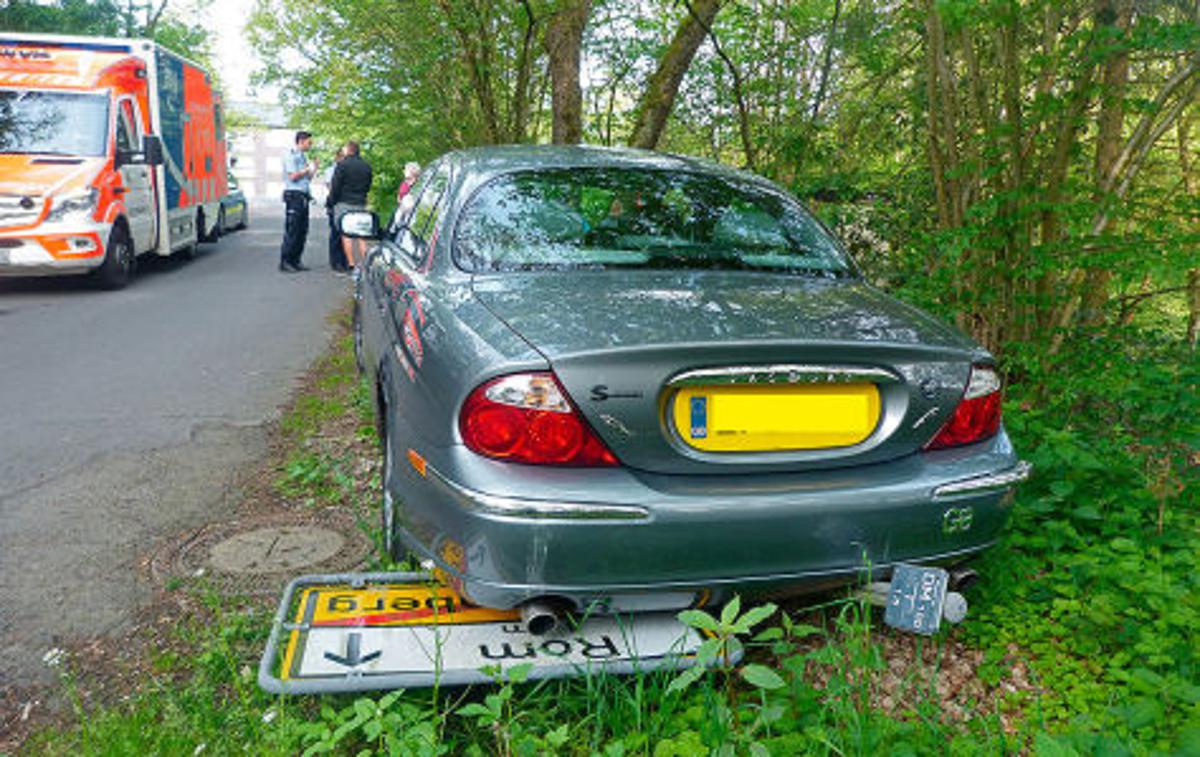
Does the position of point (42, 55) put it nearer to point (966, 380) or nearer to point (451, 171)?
point (451, 171)

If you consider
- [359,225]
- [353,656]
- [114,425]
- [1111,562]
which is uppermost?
[359,225]

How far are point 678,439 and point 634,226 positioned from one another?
1.21 meters

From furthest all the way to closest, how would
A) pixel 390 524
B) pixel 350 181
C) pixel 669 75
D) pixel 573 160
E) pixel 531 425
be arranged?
pixel 350 181
pixel 669 75
pixel 573 160
pixel 390 524
pixel 531 425

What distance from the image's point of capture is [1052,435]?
3371 millimetres

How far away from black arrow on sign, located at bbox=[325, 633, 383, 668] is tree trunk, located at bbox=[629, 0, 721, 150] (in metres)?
6.54

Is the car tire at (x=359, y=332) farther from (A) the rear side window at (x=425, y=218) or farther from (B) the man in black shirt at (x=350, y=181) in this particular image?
(B) the man in black shirt at (x=350, y=181)

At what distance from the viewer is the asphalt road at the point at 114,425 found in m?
3.25

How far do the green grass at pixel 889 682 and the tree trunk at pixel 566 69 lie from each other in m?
6.46

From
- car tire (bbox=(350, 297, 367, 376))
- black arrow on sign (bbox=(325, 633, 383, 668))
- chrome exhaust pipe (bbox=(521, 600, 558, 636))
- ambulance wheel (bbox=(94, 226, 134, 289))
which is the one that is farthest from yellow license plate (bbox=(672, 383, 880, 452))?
ambulance wheel (bbox=(94, 226, 134, 289))

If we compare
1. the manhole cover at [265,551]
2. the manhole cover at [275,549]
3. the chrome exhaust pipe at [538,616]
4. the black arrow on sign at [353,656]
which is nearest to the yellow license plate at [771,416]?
the chrome exhaust pipe at [538,616]

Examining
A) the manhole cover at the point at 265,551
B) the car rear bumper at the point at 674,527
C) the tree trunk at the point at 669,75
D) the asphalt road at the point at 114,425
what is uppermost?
the tree trunk at the point at 669,75

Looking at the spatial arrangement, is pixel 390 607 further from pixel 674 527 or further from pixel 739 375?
pixel 739 375

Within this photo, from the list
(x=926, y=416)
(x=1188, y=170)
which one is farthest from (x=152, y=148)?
(x=926, y=416)

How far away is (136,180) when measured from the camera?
10.9 m
